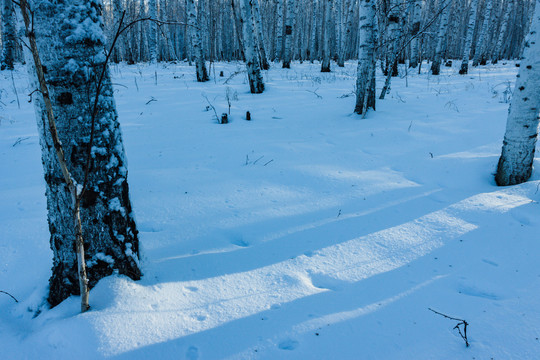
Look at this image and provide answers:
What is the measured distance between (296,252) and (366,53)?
4019 millimetres

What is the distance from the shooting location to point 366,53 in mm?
4848

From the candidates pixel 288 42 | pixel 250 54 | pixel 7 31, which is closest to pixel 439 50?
pixel 288 42

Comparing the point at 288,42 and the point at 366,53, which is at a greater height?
the point at 288,42

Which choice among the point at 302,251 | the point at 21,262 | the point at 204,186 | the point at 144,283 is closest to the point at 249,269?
the point at 302,251

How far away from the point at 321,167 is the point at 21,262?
2617 millimetres

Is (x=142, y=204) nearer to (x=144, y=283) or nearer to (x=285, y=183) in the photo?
(x=144, y=283)

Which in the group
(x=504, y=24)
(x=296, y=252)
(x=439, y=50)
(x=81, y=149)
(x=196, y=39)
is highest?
(x=504, y=24)

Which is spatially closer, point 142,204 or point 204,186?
point 142,204

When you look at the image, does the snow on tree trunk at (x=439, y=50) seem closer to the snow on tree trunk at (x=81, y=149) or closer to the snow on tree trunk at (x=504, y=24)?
the snow on tree trunk at (x=504, y=24)

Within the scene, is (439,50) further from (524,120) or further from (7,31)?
(7,31)

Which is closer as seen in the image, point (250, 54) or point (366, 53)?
point (366, 53)

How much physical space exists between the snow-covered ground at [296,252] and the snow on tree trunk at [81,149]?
146 mm

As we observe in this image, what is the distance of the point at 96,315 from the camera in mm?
1389

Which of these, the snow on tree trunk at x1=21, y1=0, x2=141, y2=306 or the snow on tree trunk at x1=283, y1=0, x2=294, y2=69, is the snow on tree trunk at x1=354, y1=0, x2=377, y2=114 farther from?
the snow on tree trunk at x1=283, y1=0, x2=294, y2=69
